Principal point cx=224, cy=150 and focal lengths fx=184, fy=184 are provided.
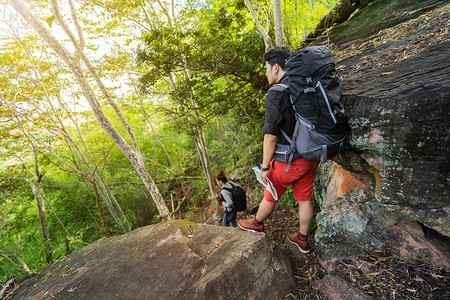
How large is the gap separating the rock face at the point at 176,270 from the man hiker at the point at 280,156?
1.80 ft

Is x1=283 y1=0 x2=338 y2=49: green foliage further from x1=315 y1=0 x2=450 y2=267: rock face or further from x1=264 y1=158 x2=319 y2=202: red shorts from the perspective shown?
x1=264 y1=158 x2=319 y2=202: red shorts

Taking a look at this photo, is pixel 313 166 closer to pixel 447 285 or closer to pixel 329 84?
pixel 329 84

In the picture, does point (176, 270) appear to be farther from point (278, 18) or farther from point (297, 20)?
point (297, 20)

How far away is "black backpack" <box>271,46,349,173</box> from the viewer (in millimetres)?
1690

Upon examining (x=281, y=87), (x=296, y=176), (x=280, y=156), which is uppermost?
(x=281, y=87)

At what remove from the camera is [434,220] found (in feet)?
4.99

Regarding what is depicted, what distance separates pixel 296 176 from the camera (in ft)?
7.39

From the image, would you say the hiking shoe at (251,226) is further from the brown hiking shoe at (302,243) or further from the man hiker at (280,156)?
the brown hiking shoe at (302,243)

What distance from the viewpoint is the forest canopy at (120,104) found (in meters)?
4.45

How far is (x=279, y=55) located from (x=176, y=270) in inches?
114

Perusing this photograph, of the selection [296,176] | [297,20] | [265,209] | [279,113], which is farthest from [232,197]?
[297,20]

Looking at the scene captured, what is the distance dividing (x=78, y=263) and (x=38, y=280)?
67 centimetres

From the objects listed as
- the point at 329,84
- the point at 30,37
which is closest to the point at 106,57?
the point at 30,37

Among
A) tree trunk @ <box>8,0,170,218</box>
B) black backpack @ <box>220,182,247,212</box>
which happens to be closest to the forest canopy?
tree trunk @ <box>8,0,170,218</box>
